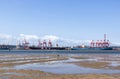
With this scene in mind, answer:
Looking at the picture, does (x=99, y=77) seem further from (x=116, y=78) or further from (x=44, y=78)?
(x=44, y=78)

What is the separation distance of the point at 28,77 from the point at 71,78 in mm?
4047

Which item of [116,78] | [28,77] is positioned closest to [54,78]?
[28,77]

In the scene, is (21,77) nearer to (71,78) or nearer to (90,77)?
(71,78)

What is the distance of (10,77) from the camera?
1022 inches

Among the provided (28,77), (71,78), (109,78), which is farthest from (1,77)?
(109,78)

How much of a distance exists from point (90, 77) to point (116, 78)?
2391mm

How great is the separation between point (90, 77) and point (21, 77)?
6463 mm

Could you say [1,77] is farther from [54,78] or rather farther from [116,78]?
[116,78]

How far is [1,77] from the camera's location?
25.8 metres

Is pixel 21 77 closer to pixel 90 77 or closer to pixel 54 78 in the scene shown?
pixel 54 78

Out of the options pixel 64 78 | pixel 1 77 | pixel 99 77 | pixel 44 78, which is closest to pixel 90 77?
pixel 99 77

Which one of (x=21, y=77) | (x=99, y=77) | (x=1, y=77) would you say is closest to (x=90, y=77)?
(x=99, y=77)

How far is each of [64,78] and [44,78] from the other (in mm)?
1830

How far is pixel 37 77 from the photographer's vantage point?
2616cm
